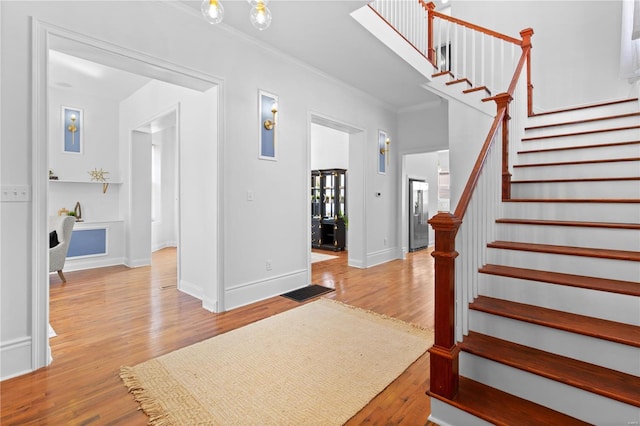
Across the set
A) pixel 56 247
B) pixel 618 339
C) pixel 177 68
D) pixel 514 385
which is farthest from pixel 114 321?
pixel 618 339

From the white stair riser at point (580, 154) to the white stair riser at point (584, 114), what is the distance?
0.80 metres

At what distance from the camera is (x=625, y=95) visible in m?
4.07

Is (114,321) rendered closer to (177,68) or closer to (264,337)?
(264,337)

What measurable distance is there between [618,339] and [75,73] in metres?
6.44

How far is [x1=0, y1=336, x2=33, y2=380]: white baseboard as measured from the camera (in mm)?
1960

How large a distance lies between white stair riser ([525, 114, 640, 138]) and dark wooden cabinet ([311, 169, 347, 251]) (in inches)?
164

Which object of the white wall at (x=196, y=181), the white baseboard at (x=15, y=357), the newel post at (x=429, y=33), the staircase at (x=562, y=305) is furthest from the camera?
the newel post at (x=429, y=33)

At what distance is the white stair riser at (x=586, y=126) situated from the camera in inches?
120

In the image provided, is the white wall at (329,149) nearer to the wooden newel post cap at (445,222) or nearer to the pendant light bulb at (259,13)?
the pendant light bulb at (259,13)

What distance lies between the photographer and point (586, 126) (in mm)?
3293

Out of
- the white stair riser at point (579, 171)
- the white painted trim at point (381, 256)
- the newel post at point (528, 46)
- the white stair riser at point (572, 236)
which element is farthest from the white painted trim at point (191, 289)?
the newel post at point (528, 46)

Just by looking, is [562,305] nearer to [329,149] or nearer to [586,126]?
[586,126]

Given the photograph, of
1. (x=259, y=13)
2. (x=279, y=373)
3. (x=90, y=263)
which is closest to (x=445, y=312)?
(x=279, y=373)

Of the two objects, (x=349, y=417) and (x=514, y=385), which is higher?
(x=514, y=385)
